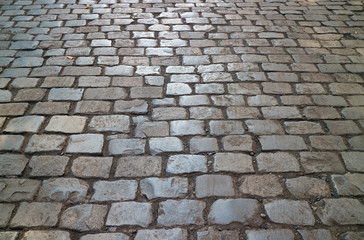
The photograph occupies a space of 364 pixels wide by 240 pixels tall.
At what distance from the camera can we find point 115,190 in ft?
8.07

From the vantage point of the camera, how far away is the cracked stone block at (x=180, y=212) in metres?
2.24

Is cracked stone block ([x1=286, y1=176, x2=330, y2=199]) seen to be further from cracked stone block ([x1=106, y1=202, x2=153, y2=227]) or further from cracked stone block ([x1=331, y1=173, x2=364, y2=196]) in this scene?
cracked stone block ([x1=106, y1=202, x2=153, y2=227])

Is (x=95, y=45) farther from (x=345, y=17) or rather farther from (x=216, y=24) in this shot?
(x=345, y=17)

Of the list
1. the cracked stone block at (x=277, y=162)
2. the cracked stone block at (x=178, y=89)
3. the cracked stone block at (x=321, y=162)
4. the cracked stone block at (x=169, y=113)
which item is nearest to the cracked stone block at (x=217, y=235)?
the cracked stone block at (x=277, y=162)

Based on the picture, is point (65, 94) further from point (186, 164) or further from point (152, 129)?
point (186, 164)

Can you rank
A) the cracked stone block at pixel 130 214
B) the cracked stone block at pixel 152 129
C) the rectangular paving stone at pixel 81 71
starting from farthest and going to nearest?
the rectangular paving stone at pixel 81 71 → the cracked stone block at pixel 152 129 → the cracked stone block at pixel 130 214

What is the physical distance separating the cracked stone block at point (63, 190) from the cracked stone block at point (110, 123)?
0.64 metres

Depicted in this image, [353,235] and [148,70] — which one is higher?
[148,70]

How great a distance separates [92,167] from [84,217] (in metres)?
Result: 0.49

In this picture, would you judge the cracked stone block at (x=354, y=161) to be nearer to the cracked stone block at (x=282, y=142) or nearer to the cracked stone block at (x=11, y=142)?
the cracked stone block at (x=282, y=142)

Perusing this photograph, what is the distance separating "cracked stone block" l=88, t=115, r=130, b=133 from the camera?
3020 millimetres

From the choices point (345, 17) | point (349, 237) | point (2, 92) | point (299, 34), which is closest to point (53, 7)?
point (2, 92)

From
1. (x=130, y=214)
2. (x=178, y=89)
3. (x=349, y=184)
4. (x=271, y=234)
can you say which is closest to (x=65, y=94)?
(x=178, y=89)

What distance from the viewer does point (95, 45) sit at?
4.42 meters
